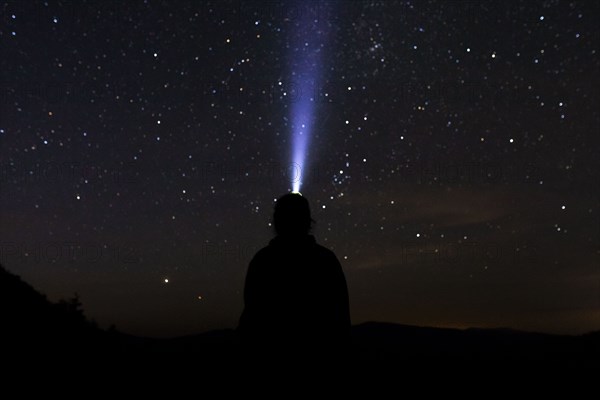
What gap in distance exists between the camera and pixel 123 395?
605 cm

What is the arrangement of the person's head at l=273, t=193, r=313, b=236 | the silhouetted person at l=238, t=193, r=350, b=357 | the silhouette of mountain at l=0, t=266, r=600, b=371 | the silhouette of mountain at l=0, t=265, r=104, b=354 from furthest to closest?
the silhouette of mountain at l=0, t=266, r=600, b=371, the silhouette of mountain at l=0, t=265, r=104, b=354, the person's head at l=273, t=193, r=313, b=236, the silhouetted person at l=238, t=193, r=350, b=357

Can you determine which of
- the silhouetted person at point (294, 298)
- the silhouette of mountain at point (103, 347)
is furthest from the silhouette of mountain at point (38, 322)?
the silhouetted person at point (294, 298)

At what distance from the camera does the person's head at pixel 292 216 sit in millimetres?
2988

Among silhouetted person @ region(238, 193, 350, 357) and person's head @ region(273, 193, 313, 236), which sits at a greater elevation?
person's head @ region(273, 193, 313, 236)

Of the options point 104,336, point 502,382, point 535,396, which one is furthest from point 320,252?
point 104,336

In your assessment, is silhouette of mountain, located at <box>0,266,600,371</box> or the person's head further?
silhouette of mountain, located at <box>0,266,600,371</box>

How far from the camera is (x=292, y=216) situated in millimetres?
2988

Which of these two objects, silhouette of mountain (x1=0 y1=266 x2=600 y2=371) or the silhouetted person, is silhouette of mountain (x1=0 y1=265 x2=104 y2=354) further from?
the silhouetted person

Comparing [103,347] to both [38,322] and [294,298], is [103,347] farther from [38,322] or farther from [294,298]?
[294,298]

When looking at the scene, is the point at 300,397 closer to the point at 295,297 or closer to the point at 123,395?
the point at 295,297

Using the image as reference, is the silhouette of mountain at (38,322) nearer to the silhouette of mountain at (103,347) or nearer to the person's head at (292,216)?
the silhouette of mountain at (103,347)

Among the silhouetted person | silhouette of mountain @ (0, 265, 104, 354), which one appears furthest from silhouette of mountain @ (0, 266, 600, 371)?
the silhouetted person

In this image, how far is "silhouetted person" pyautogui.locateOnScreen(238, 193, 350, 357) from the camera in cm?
288

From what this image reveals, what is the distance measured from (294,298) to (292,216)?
434 mm
